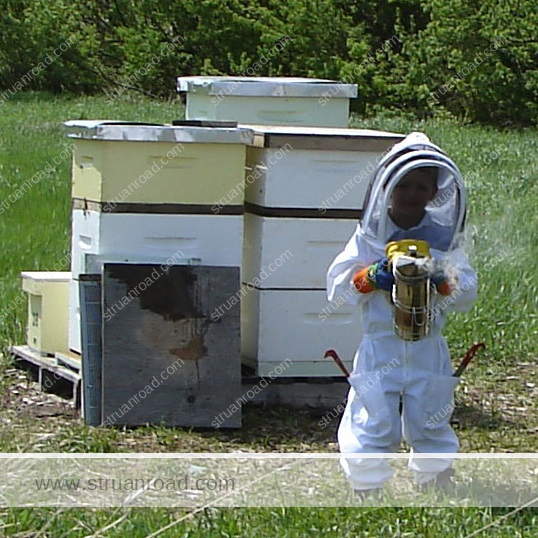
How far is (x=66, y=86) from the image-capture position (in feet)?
82.1

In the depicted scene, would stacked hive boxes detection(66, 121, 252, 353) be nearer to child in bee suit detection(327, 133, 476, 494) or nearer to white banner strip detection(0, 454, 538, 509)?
white banner strip detection(0, 454, 538, 509)

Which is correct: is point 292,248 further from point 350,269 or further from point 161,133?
point 350,269

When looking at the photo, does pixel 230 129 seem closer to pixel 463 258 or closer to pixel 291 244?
pixel 291 244

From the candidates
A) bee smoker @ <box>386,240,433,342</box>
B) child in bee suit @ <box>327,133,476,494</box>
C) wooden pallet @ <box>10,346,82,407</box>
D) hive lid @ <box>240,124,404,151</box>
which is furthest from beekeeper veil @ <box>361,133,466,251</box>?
wooden pallet @ <box>10,346,82,407</box>

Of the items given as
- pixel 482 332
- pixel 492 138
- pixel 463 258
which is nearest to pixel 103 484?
pixel 463 258

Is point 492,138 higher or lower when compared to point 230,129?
lower

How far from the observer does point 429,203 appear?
3.82 meters

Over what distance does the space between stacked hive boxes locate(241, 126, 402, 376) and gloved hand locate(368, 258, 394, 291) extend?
1.34m

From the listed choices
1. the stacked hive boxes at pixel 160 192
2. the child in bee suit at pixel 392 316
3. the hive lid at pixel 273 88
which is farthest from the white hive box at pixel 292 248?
the hive lid at pixel 273 88

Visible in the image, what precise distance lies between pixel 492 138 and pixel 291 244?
40.0 ft

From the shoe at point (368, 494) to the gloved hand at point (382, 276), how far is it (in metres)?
0.62

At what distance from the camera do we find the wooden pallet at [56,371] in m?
5.04

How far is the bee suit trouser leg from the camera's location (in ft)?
12.0

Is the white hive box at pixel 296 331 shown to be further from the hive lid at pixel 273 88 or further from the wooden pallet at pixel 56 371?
the hive lid at pixel 273 88
